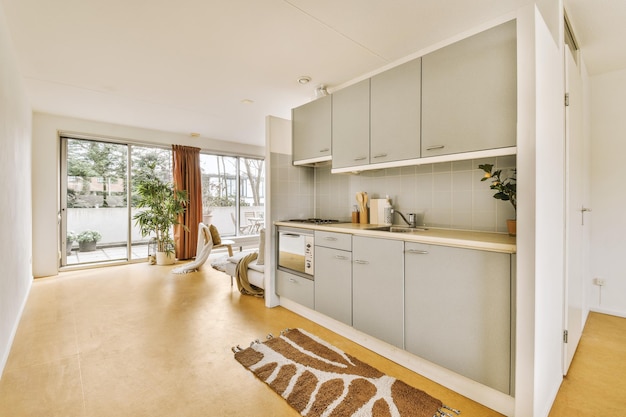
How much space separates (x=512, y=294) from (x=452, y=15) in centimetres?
199

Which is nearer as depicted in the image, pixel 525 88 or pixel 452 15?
pixel 525 88

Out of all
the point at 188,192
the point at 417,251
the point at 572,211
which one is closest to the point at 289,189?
the point at 417,251

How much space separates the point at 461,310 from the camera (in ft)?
5.64

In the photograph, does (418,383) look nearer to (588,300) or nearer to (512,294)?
(512,294)

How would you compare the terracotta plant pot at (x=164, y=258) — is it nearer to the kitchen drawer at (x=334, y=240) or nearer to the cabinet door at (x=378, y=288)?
the kitchen drawer at (x=334, y=240)

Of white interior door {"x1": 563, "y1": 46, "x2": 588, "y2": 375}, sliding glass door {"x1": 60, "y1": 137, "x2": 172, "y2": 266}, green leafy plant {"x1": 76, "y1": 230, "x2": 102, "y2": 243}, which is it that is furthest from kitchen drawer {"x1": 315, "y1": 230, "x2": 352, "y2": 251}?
green leafy plant {"x1": 76, "y1": 230, "x2": 102, "y2": 243}

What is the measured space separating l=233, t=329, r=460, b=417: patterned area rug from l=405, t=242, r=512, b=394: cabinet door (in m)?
0.28

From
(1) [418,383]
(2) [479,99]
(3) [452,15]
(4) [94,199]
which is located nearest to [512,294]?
(1) [418,383]

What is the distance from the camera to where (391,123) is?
7.61ft

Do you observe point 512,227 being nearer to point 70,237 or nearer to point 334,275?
point 334,275

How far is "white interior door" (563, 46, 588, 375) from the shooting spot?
1.91 m

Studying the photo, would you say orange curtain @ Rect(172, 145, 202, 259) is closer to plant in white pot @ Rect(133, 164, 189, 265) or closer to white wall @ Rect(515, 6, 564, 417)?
plant in white pot @ Rect(133, 164, 189, 265)

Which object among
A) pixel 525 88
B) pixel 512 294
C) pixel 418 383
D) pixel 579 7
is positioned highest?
pixel 579 7

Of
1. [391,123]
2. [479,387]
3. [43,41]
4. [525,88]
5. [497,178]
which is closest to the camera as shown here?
[525,88]
